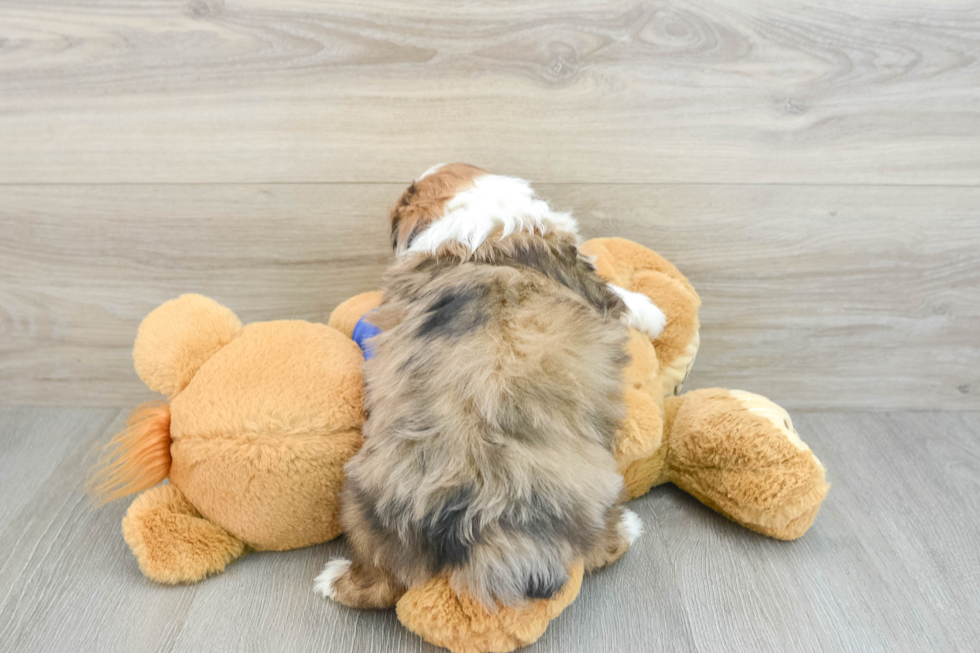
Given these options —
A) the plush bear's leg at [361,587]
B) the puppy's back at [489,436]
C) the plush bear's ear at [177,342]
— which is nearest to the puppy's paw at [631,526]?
the puppy's back at [489,436]

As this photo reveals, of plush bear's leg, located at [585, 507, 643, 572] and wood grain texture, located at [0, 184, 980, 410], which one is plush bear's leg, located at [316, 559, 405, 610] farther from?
wood grain texture, located at [0, 184, 980, 410]

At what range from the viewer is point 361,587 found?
2.48 ft

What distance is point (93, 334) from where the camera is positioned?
1.15 m

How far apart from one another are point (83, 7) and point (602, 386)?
0.93 meters

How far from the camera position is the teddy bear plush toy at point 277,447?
0.78 metres

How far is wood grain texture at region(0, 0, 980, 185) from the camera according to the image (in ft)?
3.13

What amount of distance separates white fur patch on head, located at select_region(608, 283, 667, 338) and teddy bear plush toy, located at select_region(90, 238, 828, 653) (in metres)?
0.02

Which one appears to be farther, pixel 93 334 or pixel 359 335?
pixel 93 334

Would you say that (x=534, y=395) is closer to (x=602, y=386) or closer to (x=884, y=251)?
(x=602, y=386)

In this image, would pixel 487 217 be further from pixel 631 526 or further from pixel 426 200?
pixel 631 526

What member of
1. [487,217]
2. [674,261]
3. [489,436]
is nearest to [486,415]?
[489,436]

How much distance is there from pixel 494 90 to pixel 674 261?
0.41 m

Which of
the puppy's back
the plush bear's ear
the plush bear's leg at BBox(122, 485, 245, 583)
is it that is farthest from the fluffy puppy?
the plush bear's ear

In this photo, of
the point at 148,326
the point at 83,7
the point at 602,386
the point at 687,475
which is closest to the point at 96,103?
the point at 83,7
